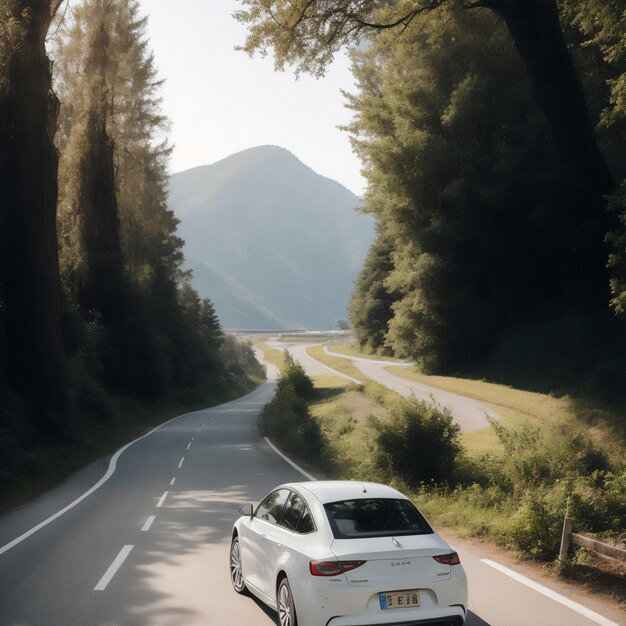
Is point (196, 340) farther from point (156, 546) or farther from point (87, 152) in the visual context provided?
point (156, 546)

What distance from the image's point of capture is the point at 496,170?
32.2 metres

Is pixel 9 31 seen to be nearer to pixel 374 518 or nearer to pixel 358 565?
pixel 374 518

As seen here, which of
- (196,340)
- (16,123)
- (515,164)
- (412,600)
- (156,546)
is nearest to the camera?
(412,600)

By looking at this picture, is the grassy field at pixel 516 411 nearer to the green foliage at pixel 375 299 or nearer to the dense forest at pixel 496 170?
the dense forest at pixel 496 170

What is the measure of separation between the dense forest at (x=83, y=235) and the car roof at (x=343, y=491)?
14248 mm

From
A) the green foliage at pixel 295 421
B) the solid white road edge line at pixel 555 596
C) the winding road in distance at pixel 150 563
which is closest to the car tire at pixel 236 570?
the winding road in distance at pixel 150 563

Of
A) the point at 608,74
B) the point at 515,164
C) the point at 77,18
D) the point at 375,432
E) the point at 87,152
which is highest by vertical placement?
the point at 77,18

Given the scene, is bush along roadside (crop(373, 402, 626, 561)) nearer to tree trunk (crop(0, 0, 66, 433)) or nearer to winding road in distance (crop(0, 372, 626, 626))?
winding road in distance (crop(0, 372, 626, 626))

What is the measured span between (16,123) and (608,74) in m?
22.6

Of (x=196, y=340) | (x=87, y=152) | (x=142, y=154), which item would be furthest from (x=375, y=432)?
(x=196, y=340)

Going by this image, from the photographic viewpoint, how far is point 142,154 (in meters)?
49.3

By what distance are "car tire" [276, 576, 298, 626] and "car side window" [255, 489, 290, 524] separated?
3.11 ft

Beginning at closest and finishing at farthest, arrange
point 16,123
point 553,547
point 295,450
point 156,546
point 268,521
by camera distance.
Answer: point 268,521 → point 553,547 → point 156,546 → point 16,123 → point 295,450

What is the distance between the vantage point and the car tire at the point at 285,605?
252 inches
